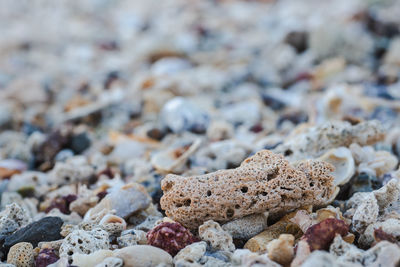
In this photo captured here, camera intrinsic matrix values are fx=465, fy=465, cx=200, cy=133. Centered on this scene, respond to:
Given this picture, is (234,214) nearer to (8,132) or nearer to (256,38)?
(8,132)

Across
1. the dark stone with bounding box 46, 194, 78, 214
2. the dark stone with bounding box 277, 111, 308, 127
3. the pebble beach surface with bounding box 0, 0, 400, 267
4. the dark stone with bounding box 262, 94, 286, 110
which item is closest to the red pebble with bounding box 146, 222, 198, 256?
the pebble beach surface with bounding box 0, 0, 400, 267

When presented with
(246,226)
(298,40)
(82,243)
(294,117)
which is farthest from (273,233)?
(298,40)

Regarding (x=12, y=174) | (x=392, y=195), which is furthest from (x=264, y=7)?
(x=392, y=195)

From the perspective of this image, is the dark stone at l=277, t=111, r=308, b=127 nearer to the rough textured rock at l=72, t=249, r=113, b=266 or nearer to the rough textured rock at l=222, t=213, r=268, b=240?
the rough textured rock at l=222, t=213, r=268, b=240

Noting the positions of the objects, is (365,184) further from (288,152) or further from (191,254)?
(191,254)

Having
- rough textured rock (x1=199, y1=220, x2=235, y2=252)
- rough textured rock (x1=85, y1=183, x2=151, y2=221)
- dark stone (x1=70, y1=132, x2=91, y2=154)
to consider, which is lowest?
dark stone (x1=70, y1=132, x2=91, y2=154)

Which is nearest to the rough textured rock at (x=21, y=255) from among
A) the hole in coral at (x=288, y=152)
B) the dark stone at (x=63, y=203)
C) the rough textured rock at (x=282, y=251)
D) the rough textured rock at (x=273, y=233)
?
the dark stone at (x=63, y=203)

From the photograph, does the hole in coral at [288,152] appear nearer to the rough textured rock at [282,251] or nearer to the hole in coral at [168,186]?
the hole in coral at [168,186]
